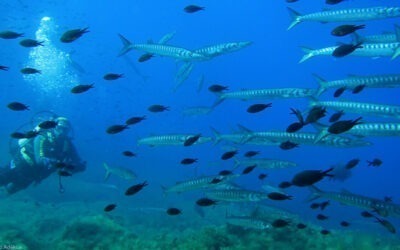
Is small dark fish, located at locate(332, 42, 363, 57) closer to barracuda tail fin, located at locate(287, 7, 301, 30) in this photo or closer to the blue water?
barracuda tail fin, located at locate(287, 7, 301, 30)

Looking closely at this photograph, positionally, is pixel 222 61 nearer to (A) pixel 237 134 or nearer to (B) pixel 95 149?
(B) pixel 95 149

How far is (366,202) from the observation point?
8.05 m

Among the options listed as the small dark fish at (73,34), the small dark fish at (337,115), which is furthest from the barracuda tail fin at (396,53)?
the small dark fish at (73,34)

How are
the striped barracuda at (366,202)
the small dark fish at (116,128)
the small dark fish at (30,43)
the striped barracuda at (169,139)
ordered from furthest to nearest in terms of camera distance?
the striped barracuda at (169,139), the small dark fish at (30,43), the small dark fish at (116,128), the striped barracuda at (366,202)

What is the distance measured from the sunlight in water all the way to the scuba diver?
41566 millimetres

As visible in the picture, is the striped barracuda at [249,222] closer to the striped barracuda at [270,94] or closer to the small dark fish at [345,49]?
the small dark fish at [345,49]

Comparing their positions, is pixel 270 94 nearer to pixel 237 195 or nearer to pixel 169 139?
pixel 169 139

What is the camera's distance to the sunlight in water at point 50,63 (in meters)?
63.0

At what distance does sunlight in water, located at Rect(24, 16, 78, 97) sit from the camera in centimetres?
6303

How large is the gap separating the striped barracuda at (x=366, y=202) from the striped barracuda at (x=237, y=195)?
51.8 inches

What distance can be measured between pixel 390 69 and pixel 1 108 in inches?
4290

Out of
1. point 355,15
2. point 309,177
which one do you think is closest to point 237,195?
point 309,177

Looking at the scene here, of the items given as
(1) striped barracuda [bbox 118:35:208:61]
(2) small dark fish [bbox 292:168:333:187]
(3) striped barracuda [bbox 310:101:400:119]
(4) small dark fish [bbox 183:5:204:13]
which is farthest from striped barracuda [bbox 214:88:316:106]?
(2) small dark fish [bbox 292:168:333:187]

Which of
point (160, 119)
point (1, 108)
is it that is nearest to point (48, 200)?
point (1, 108)
